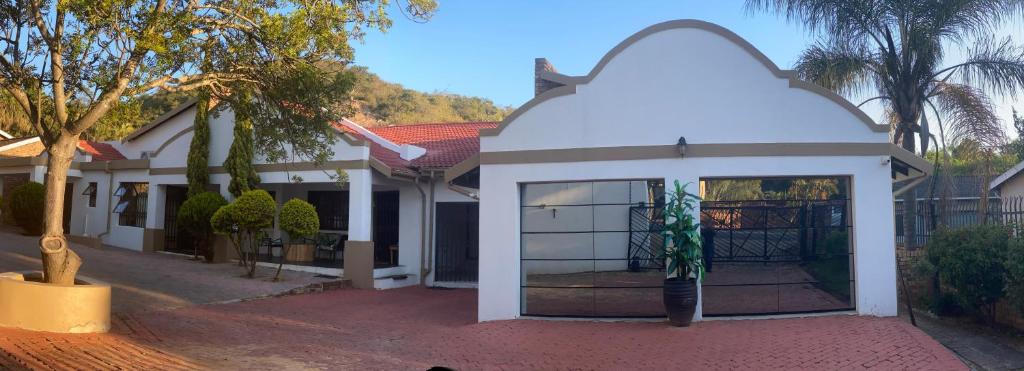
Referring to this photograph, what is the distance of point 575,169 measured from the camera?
10.3 m

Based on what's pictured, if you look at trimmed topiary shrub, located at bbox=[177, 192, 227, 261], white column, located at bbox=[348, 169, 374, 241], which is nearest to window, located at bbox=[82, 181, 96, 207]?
trimmed topiary shrub, located at bbox=[177, 192, 227, 261]

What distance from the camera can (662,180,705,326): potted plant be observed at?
916cm

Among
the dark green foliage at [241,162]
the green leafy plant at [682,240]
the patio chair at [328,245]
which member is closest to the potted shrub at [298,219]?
the dark green foliage at [241,162]

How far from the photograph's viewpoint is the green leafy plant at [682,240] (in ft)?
30.0

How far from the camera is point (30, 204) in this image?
19.5 meters

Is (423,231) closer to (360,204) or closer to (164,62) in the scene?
(360,204)

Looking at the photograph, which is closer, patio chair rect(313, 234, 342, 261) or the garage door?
the garage door

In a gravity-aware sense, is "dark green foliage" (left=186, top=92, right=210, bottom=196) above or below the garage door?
above

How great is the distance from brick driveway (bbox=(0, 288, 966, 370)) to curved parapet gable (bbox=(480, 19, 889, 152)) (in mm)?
2831

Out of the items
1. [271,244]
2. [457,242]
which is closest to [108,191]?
[271,244]

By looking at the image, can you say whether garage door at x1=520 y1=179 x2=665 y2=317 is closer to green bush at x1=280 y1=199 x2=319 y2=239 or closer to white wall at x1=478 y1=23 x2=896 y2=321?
green bush at x1=280 y1=199 x2=319 y2=239

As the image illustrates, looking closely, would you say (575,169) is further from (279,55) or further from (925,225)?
(925,225)

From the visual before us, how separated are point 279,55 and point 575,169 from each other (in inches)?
195

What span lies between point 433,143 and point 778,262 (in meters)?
10.0
